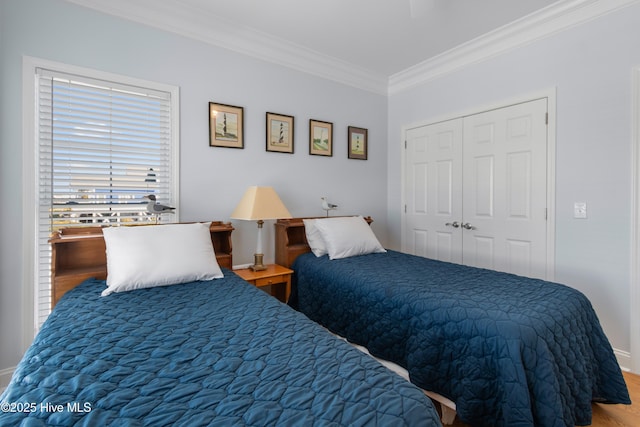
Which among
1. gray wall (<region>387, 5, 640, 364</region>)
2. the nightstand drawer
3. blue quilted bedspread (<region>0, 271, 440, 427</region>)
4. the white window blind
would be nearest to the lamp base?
the nightstand drawer

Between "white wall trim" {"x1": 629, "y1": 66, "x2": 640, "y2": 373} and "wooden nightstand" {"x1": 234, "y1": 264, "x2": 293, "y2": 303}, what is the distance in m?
2.49

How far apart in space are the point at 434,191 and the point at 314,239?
151 centimetres

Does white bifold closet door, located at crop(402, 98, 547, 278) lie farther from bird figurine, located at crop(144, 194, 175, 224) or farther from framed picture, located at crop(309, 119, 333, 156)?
bird figurine, located at crop(144, 194, 175, 224)

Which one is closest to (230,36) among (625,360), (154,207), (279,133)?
(279,133)

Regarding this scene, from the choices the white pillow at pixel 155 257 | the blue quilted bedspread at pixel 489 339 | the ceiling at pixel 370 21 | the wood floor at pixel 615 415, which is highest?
the ceiling at pixel 370 21

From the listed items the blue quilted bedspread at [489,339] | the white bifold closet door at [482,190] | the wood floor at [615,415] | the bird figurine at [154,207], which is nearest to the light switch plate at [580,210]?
the white bifold closet door at [482,190]

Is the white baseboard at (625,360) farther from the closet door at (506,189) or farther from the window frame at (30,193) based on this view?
the window frame at (30,193)

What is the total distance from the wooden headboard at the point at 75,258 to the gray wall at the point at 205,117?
0.78ft

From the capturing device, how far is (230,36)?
277 centimetres

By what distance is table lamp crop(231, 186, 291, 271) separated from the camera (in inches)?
101

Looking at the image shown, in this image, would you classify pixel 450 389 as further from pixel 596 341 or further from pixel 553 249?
pixel 553 249

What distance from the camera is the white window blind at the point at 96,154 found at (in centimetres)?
212

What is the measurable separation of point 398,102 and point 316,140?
49.4 inches

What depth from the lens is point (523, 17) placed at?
2617 mm
